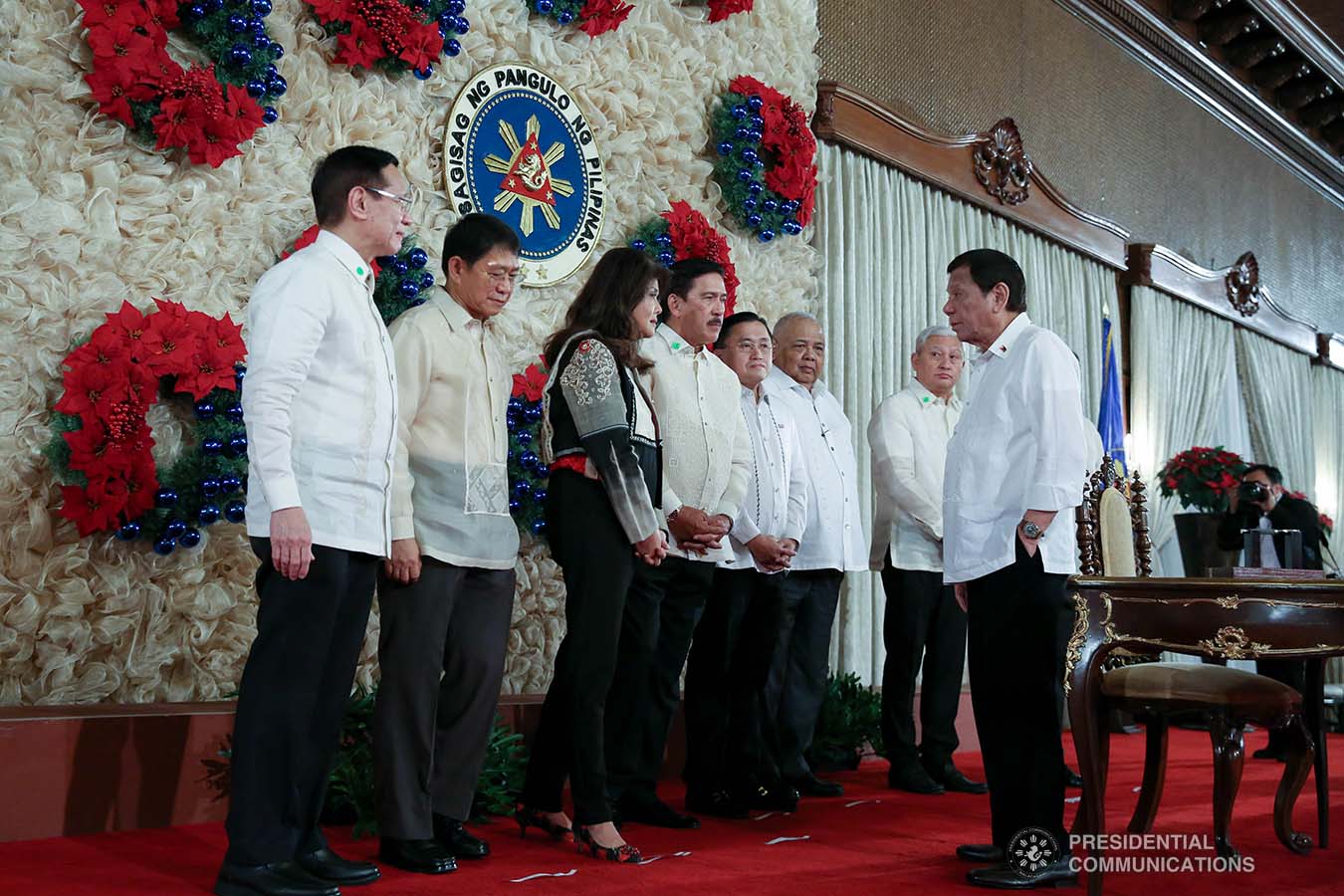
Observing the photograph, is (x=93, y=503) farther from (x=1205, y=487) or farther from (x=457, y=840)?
(x=1205, y=487)

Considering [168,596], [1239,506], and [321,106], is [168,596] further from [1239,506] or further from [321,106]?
[1239,506]

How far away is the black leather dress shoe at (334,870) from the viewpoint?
103 inches

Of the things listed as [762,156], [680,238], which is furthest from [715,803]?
[762,156]

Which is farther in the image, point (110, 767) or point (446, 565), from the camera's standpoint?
point (110, 767)

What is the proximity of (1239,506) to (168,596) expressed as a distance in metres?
4.40

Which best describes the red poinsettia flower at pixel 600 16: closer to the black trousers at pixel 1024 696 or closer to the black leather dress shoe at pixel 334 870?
the black trousers at pixel 1024 696

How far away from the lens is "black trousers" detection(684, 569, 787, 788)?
3877mm

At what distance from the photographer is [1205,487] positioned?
6176 mm

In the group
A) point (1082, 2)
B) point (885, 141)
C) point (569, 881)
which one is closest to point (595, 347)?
point (569, 881)

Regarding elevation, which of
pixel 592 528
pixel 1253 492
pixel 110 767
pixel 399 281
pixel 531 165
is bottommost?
pixel 110 767

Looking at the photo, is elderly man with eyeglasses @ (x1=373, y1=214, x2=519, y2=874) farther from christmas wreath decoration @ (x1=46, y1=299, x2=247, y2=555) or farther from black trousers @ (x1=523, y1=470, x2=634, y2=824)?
christmas wreath decoration @ (x1=46, y1=299, x2=247, y2=555)

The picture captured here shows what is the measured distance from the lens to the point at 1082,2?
801 cm

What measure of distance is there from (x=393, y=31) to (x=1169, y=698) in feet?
9.60

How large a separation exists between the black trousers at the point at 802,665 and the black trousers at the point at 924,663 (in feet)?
1.09
